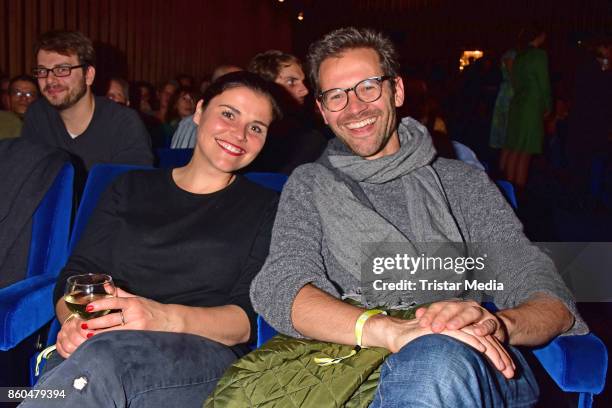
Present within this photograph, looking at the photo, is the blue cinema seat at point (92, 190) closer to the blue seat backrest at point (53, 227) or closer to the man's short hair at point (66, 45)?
the blue seat backrest at point (53, 227)

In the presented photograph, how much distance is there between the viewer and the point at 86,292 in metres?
1.55

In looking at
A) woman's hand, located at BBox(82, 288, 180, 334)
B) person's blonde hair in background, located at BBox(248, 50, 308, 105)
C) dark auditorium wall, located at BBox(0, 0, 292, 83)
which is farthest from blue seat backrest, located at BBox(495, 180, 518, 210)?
dark auditorium wall, located at BBox(0, 0, 292, 83)

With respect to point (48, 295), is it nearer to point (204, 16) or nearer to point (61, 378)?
point (61, 378)

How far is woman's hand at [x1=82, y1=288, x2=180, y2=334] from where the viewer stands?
1.55m

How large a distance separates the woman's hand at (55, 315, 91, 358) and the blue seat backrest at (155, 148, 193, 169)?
3.85ft

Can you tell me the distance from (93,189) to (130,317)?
709 millimetres

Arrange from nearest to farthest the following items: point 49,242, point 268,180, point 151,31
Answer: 1. point 49,242
2. point 268,180
3. point 151,31

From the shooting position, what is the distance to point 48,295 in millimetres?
1879

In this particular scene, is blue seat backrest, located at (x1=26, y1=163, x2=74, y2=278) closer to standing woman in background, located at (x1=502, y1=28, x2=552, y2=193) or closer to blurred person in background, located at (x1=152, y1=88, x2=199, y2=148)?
blurred person in background, located at (x1=152, y1=88, x2=199, y2=148)

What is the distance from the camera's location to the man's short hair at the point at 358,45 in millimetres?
1924

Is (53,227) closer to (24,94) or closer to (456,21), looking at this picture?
(24,94)

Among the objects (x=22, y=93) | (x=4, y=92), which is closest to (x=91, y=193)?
(x=22, y=93)

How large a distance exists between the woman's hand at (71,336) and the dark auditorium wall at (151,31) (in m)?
4.20

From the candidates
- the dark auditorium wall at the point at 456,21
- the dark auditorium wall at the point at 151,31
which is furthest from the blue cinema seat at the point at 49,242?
the dark auditorium wall at the point at 456,21
